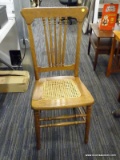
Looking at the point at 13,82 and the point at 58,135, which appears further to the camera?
the point at 13,82

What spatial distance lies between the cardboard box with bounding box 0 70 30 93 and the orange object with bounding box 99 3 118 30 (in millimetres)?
1299

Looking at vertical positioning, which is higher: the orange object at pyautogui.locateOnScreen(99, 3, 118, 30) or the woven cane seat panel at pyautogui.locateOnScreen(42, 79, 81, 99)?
the orange object at pyautogui.locateOnScreen(99, 3, 118, 30)

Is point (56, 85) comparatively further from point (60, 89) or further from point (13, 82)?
point (13, 82)

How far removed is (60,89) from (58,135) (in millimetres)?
466

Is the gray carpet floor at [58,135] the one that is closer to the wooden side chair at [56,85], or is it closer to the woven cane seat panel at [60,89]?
the wooden side chair at [56,85]

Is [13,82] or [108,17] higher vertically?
[108,17]

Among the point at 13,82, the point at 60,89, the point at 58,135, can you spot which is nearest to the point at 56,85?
the point at 60,89

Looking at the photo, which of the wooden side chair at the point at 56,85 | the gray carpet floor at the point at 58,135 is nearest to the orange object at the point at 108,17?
the gray carpet floor at the point at 58,135

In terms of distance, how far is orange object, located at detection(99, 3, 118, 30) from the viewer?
7.02 feet

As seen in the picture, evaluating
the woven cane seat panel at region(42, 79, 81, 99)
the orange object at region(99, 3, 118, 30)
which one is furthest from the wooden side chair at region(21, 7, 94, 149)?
the orange object at region(99, 3, 118, 30)

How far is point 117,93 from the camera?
194 cm

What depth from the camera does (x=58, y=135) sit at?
1.45m

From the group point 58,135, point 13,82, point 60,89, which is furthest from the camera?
point 13,82

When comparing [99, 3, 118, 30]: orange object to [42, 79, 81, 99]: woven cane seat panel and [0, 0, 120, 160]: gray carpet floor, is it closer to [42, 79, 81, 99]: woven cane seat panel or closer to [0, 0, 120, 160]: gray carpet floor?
[0, 0, 120, 160]: gray carpet floor
